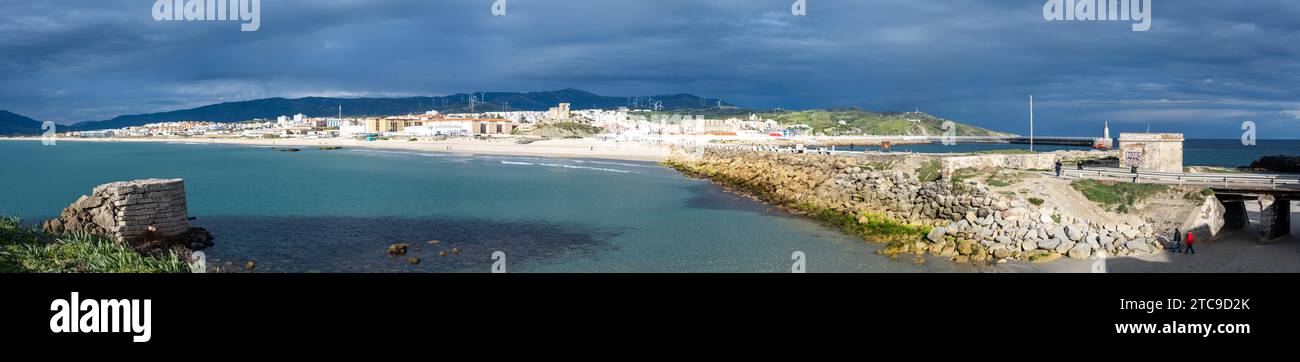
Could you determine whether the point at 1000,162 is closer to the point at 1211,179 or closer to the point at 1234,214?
the point at 1211,179

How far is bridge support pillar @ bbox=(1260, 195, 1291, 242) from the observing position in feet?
62.3

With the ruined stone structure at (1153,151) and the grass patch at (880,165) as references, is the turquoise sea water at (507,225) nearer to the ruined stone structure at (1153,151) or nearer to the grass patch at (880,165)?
the grass patch at (880,165)

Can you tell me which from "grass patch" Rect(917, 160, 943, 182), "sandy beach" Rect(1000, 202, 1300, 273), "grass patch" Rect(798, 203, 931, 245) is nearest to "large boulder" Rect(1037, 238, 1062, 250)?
"sandy beach" Rect(1000, 202, 1300, 273)

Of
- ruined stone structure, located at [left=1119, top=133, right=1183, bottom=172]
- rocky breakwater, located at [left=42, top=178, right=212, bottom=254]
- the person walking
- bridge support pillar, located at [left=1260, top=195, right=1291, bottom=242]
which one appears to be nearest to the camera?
the person walking

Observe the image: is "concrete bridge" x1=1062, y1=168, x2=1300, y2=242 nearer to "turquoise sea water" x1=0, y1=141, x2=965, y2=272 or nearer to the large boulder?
the large boulder

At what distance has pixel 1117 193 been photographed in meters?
21.3

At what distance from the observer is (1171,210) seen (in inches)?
786

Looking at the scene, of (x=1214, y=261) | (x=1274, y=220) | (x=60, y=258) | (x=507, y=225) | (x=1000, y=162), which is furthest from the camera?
(x=1000, y=162)

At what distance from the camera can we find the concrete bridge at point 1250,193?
62.5ft

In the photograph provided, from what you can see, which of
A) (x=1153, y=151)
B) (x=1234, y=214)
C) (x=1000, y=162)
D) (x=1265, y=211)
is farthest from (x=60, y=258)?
(x=1000, y=162)

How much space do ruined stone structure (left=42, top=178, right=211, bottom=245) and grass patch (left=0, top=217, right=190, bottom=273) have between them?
3.38 m

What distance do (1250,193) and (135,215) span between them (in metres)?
32.0

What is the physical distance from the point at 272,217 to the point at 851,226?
24.7 m
